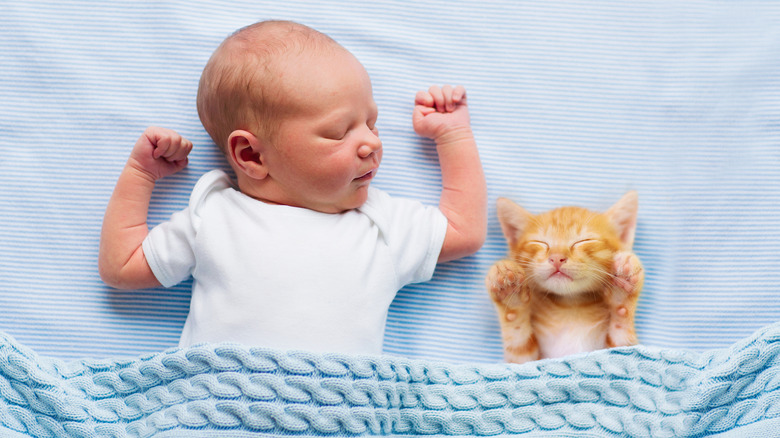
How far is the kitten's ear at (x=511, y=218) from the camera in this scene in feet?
4.35

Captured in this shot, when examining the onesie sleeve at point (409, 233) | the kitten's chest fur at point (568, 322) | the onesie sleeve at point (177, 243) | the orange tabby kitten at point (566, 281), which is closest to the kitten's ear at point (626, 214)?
the orange tabby kitten at point (566, 281)

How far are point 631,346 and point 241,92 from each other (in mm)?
876

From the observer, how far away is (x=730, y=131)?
1385 mm

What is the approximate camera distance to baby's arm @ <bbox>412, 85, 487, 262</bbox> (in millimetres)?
1322

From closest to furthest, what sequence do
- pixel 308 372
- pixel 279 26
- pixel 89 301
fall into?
pixel 308 372 < pixel 279 26 < pixel 89 301

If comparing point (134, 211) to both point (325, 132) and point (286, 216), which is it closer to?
point (286, 216)

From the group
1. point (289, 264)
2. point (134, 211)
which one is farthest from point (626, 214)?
point (134, 211)

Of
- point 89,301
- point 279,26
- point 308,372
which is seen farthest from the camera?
point 89,301

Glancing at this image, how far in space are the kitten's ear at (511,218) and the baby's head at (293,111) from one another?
29cm

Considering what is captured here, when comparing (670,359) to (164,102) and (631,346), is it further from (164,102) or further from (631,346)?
(164,102)

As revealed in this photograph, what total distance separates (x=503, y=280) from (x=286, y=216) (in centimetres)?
44

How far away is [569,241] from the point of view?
1.27m

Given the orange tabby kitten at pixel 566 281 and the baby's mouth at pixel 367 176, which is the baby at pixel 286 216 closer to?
the baby's mouth at pixel 367 176

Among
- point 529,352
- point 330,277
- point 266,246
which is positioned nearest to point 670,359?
point 529,352
